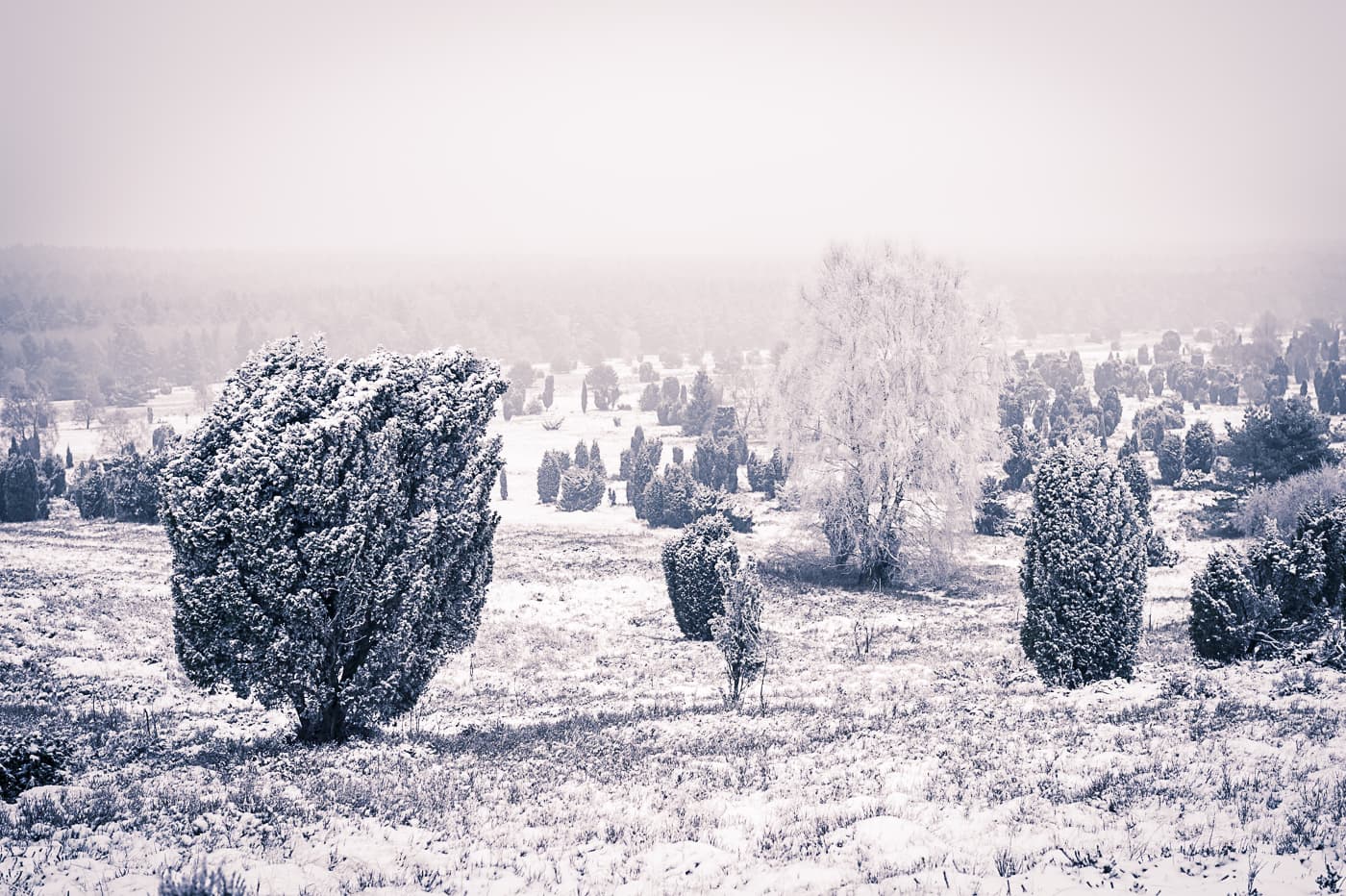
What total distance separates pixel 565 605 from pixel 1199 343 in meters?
199

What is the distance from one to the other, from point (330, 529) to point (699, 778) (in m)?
6.30

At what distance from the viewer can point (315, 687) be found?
1422 cm

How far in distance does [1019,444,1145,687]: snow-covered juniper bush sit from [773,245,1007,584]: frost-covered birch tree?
14.0 meters

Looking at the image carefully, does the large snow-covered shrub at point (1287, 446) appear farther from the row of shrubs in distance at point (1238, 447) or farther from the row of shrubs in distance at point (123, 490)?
the row of shrubs in distance at point (123, 490)

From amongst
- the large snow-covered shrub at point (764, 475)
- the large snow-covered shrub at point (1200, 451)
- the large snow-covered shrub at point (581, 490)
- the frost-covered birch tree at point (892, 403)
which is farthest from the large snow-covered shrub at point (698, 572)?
the large snow-covered shrub at point (1200, 451)

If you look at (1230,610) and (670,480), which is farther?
(670,480)

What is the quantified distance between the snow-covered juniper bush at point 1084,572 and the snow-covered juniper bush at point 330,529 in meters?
10.6

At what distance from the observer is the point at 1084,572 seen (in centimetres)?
1791

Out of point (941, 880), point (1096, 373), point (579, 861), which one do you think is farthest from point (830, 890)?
point (1096, 373)

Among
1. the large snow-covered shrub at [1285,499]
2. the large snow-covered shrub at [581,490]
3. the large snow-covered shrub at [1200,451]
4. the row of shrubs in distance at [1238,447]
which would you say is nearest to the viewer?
the large snow-covered shrub at [1285,499]

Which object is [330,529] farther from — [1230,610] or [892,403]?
[892,403]

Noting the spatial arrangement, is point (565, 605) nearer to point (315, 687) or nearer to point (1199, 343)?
point (315, 687)

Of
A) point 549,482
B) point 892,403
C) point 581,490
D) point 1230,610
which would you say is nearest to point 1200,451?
point 892,403

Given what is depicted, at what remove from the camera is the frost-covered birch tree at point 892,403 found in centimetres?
3303
